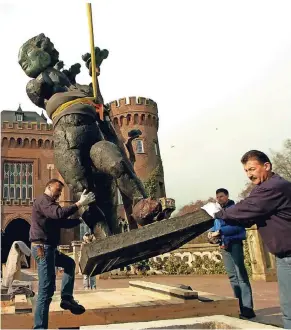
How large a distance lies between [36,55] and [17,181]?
31.6 m

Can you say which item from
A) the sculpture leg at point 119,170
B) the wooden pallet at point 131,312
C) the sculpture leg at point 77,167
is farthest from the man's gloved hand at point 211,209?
the wooden pallet at point 131,312

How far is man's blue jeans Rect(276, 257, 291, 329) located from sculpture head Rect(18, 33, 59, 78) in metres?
3.11

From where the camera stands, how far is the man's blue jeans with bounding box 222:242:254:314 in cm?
473

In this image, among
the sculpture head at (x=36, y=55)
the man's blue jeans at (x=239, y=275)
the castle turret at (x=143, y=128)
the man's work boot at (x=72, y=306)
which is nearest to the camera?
the man's work boot at (x=72, y=306)

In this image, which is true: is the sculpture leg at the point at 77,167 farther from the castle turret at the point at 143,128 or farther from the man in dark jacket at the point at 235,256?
the castle turret at the point at 143,128

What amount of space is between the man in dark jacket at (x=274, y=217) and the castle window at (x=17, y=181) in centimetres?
3299

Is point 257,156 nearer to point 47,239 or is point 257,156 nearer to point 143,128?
point 47,239

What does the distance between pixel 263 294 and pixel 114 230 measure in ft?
15.1

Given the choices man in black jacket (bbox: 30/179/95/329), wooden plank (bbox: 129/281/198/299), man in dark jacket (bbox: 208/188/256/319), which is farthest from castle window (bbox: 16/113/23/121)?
man in black jacket (bbox: 30/179/95/329)

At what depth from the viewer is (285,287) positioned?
8.10 feet

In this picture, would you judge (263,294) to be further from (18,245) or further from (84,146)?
(84,146)

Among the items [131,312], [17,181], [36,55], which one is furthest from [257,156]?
[17,181]

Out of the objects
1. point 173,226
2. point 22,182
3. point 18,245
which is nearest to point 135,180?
point 173,226

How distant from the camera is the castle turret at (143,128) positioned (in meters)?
36.6
